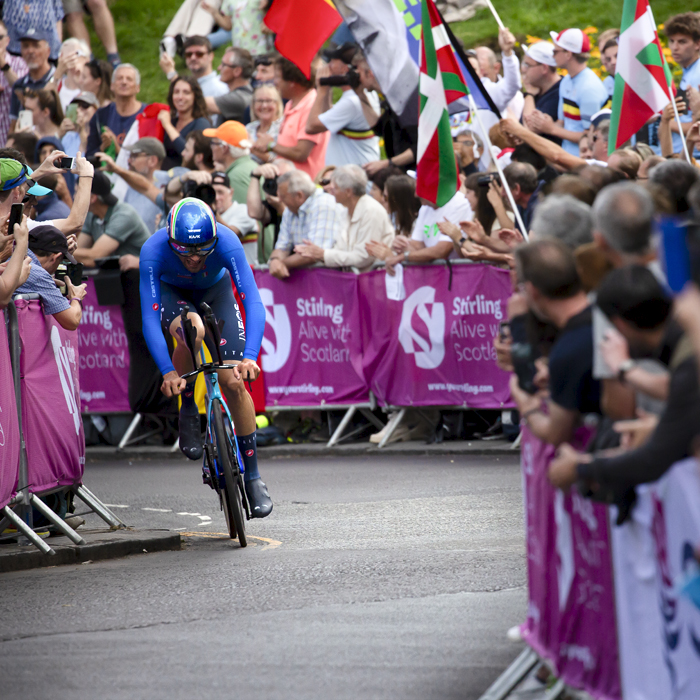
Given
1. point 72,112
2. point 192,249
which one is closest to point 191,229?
point 192,249

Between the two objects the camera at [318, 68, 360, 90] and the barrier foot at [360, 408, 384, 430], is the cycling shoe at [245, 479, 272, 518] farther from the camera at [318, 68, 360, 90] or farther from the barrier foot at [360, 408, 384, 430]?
the camera at [318, 68, 360, 90]

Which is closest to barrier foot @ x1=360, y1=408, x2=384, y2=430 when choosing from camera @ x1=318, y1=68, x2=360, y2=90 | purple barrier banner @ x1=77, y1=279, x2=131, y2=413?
purple barrier banner @ x1=77, y1=279, x2=131, y2=413

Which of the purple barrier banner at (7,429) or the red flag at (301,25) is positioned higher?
the red flag at (301,25)

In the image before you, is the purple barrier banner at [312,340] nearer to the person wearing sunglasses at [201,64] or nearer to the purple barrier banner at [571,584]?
the person wearing sunglasses at [201,64]

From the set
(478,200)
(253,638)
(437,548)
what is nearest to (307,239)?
(478,200)

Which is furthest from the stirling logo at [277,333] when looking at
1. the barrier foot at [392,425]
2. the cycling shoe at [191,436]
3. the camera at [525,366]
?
the camera at [525,366]

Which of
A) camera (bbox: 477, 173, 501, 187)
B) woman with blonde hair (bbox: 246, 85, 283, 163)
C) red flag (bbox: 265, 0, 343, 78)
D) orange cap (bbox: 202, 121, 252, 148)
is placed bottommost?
camera (bbox: 477, 173, 501, 187)

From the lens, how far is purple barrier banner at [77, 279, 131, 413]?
49.3 feet

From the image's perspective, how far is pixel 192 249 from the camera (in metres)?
8.77

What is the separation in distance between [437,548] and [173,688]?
127 inches

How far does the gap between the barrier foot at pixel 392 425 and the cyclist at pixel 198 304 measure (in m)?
4.65

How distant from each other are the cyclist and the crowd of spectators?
0.62m

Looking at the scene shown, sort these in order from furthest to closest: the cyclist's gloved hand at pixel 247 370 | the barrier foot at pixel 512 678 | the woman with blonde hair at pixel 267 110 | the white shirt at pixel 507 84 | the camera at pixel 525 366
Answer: the woman with blonde hair at pixel 267 110
the white shirt at pixel 507 84
the cyclist's gloved hand at pixel 247 370
the barrier foot at pixel 512 678
the camera at pixel 525 366

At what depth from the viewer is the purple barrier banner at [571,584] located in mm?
3963
